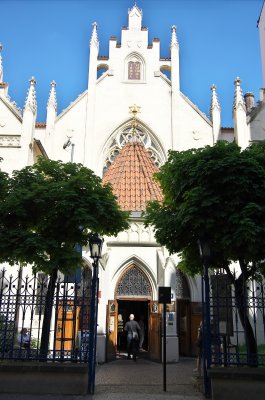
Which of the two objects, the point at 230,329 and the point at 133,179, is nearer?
the point at 230,329

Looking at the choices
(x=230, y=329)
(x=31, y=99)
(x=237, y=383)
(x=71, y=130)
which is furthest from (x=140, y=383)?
(x=71, y=130)

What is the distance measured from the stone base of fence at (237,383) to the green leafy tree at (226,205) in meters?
0.48

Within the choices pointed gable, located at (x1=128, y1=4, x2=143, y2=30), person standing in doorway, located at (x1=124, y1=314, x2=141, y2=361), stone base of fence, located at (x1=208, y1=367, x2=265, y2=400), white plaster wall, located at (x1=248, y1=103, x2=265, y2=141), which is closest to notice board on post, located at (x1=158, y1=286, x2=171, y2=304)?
stone base of fence, located at (x1=208, y1=367, x2=265, y2=400)

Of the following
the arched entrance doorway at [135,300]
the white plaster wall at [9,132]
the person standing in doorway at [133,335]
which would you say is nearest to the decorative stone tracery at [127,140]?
the white plaster wall at [9,132]

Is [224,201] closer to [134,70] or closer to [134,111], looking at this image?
[134,111]

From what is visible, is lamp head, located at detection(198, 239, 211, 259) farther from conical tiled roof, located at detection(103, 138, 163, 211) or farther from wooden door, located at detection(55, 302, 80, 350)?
conical tiled roof, located at detection(103, 138, 163, 211)

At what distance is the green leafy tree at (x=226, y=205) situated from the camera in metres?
8.49

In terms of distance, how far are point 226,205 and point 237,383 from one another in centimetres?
350

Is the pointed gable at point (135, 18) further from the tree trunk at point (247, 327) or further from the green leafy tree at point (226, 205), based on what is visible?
the tree trunk at point (247, 327)

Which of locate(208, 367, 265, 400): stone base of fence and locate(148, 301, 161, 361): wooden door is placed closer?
locate(208, 367, 265, 400): stone base of fence

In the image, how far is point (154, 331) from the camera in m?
16.3

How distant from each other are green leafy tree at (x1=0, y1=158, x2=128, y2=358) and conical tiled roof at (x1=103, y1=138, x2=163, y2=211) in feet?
24.1

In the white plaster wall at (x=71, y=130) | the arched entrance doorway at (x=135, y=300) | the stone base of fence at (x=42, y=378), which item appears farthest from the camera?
the white plaster wall at (x=71, y=130)

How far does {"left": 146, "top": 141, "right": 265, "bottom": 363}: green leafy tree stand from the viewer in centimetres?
849
